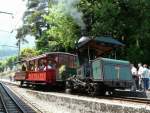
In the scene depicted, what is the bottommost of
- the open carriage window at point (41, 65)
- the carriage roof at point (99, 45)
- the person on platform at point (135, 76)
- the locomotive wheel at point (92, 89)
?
the locomotive wheel at point (92, 89)

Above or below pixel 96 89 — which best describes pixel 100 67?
above

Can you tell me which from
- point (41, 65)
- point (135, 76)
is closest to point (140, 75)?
point (135, 76)

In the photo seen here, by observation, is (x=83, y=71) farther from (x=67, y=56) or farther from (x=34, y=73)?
(x=34, y=73)

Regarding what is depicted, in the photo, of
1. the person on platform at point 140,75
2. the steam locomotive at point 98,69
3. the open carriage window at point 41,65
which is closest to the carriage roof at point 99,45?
the steam locomotive at point 98,69

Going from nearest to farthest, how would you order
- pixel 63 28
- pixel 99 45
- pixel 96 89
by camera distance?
pixel 99 45
pixel 96 89
pixel 63 28

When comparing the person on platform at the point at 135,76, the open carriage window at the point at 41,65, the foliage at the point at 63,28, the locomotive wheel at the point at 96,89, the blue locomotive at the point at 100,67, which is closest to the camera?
the blue locomotive at the point at 100,67

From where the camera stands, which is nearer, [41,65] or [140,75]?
[140,75]

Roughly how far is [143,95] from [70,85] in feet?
18.0

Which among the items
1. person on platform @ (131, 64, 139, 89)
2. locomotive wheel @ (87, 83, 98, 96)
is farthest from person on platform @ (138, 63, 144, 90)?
locomotive wheel @ (87, 83, 98, 96)

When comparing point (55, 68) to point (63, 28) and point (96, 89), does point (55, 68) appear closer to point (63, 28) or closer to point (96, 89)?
point (96, 89)

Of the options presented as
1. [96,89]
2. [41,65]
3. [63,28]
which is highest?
[63,28]

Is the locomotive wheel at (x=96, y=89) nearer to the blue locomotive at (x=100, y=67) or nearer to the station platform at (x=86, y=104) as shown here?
the blue locomotive at (x=100, y=67)

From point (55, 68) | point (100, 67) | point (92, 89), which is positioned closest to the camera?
point (100, 67)

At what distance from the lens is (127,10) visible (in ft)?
119
